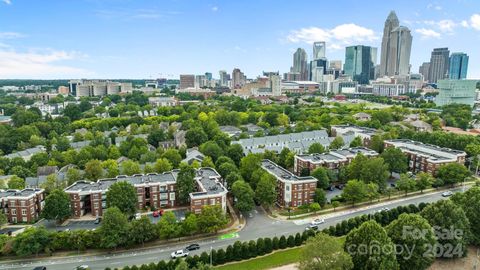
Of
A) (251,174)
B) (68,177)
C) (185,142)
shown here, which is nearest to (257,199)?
(251,174)

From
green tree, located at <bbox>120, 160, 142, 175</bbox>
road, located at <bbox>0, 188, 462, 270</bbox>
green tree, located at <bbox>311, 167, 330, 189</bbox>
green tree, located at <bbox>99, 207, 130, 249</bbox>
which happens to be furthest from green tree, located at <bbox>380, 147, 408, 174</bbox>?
green tree, located at <bbox>99, 207, 130, 249</bbox>

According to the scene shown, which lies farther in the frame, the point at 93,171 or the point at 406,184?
the point at 93,171

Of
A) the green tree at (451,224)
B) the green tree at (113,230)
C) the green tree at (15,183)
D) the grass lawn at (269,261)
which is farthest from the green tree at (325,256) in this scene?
the green tree at (15,183)

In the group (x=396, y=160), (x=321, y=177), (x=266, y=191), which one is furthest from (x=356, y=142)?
(x=266, y=191)

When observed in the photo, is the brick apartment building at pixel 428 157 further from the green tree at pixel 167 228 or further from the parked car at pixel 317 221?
the green tree at pixel 167 228

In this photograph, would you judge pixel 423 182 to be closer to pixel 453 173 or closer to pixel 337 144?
pixel 453 173

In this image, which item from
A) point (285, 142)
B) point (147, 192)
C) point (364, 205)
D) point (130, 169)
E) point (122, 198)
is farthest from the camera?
point (285, 142)

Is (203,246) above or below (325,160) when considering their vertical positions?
below
